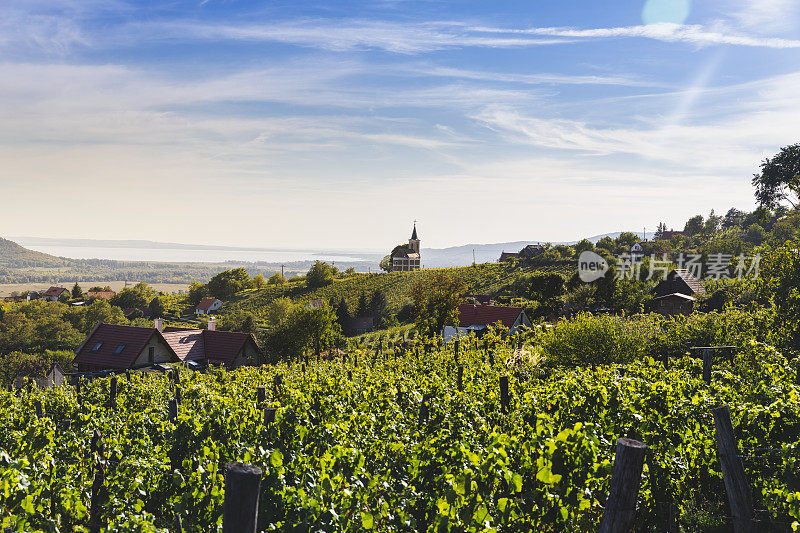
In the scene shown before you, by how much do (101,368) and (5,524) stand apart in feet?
122

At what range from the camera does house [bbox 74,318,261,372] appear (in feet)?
114

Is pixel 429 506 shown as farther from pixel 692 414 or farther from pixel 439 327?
pixel 439 327

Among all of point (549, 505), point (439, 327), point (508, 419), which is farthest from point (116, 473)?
point (439, 327)

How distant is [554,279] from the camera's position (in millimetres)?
39500

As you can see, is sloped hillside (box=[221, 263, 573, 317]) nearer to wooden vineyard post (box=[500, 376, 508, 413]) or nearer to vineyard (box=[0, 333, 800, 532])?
wooden vineyard post (box=[500, 376, 508, 413])

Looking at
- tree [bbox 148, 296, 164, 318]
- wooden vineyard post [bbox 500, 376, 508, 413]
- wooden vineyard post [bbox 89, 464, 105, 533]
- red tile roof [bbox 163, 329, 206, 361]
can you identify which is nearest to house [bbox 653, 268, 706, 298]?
red tile roof [bbox 163, 329, 206, 361]

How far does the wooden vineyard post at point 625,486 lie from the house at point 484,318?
105 ft

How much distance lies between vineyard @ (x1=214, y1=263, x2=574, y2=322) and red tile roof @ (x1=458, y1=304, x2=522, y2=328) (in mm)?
18452

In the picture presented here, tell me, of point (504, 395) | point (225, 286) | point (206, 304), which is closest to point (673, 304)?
point (504, 395)

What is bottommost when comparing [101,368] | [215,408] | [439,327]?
[101,368]

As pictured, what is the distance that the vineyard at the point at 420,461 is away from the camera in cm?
358

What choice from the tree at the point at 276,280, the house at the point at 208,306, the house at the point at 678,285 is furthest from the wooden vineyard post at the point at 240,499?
the tree at the point at 276,280

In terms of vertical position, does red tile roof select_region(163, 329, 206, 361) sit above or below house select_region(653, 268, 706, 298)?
below

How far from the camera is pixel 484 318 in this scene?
36.8 meters
